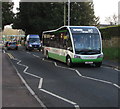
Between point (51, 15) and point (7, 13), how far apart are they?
10700 millimetres

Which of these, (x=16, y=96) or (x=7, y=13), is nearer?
(x=16, y=96)

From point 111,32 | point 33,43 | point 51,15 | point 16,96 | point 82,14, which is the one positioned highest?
point 82,14

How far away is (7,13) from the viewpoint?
51562mm

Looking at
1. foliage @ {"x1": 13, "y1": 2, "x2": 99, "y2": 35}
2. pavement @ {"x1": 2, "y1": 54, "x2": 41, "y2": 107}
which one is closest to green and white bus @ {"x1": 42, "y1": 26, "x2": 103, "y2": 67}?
pavement @ {"x1": 2, "y1": 54, "x2": 41, "y2": 107}

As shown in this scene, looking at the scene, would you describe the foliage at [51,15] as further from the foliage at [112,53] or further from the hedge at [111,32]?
the foliage at [112,53]

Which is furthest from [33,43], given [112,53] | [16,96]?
[16,96]

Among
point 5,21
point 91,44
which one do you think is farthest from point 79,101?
point 5,21

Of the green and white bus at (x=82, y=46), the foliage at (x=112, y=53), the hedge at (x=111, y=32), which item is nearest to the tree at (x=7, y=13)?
the hedge at (x=111, y=32)

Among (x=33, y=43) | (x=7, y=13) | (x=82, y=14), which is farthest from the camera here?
(x=7, y=13)

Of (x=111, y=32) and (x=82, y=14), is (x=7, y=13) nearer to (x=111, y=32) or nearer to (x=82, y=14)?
(x=82, y=14)

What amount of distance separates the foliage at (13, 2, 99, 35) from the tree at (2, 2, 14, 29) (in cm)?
335

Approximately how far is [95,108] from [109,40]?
18504 mm

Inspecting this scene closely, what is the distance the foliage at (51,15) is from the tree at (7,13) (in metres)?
3.35

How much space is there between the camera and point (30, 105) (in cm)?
668
